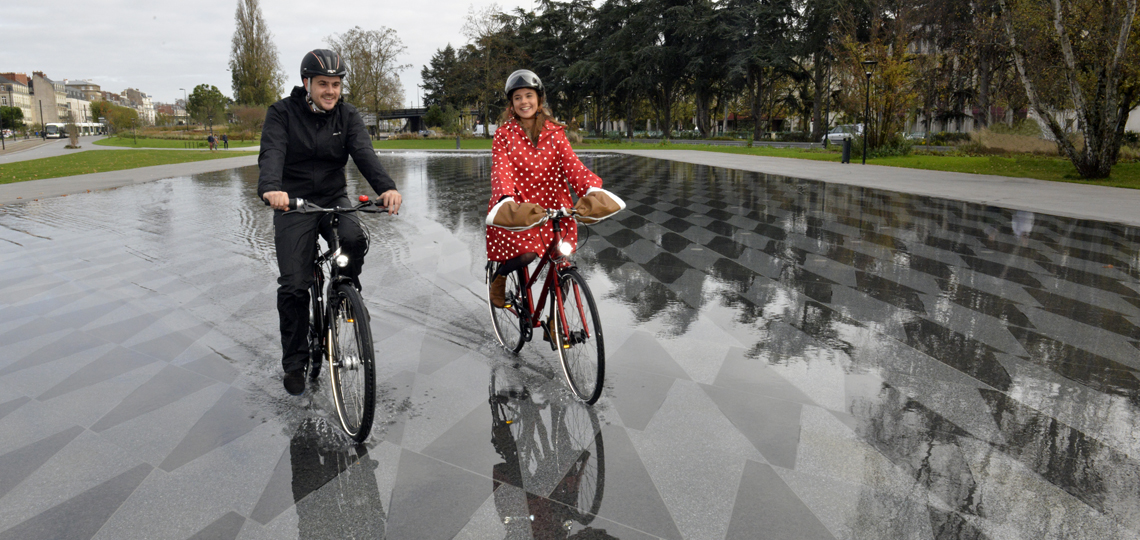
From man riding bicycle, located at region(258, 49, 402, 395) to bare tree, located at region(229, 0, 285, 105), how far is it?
81.7m

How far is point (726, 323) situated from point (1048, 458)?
8.28 feet

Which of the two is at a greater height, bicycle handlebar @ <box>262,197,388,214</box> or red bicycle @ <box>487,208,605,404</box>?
bicycle handlebar @ <box>262,197,388,214</box>

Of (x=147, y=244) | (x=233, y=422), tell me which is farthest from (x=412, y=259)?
(x=233, y=422)

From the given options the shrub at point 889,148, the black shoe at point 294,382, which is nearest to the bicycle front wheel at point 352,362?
the black shoe at point 294,382

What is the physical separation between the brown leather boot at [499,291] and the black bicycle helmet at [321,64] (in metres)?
1.60

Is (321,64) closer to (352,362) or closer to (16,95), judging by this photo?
(352,362)

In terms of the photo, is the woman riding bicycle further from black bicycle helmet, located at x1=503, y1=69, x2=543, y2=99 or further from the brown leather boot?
the brown leather boot

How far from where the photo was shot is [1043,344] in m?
4.93

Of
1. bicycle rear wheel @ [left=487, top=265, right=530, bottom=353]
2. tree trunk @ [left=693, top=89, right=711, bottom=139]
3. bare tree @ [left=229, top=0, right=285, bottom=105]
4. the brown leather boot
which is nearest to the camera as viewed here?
bicycle rear wheel @ [left=487, top=265, right=530, bottom=353]

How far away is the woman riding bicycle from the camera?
4086mm

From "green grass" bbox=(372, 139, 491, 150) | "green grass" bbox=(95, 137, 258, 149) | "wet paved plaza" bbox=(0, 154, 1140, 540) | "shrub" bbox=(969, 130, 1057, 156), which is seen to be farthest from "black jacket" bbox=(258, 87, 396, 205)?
"green grass" bbox=(95, 137, 258, 149)

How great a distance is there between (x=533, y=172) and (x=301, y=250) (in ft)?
4.53

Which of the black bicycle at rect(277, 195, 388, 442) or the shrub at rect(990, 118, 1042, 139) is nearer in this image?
the black bicycle at rect(277, 195, 388, 442)

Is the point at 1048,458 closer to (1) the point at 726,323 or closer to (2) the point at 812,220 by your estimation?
(1) the point at 726,323
